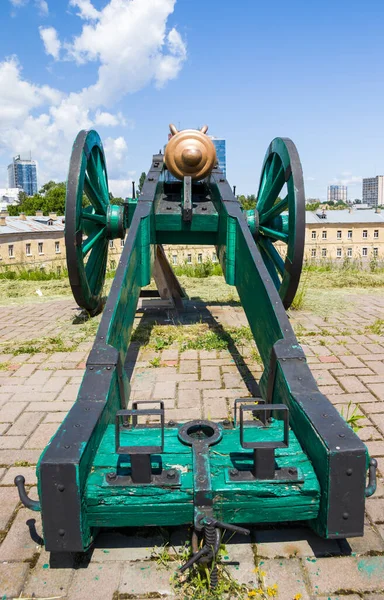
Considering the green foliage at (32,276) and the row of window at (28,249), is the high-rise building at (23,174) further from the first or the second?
the green foliage at (32,276)

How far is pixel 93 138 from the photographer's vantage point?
4645 millimetres

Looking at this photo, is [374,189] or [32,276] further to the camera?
[374,189]

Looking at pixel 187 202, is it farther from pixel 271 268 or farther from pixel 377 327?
pixel 377 327

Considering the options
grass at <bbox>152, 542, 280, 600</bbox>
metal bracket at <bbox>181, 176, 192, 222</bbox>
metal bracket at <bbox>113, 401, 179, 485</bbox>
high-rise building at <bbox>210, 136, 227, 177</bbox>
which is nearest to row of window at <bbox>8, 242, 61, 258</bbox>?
high-rise building at <bbox>210, 136, 227, 177</bbox>

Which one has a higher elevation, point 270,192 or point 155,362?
point 270,192

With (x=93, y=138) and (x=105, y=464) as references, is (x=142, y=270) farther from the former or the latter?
(x=105, y=464)

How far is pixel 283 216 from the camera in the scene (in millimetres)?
5273

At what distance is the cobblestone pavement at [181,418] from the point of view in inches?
72.3

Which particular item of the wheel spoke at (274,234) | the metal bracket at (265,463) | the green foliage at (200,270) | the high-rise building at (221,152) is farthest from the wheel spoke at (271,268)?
the green foliage at (200,270)

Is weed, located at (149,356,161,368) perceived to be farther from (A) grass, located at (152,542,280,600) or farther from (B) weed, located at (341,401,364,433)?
(A) grass, located at (152,542,280,600)

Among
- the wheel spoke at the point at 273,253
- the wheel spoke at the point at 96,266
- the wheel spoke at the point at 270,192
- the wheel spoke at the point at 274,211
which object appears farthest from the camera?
the wheel spoke at the point at 96,266

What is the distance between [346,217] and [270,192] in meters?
48.3

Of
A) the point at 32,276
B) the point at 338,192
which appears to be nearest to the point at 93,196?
the point at 32,276

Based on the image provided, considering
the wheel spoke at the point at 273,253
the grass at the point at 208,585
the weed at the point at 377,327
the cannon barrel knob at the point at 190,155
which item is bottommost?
the grass at the point at 208,585
